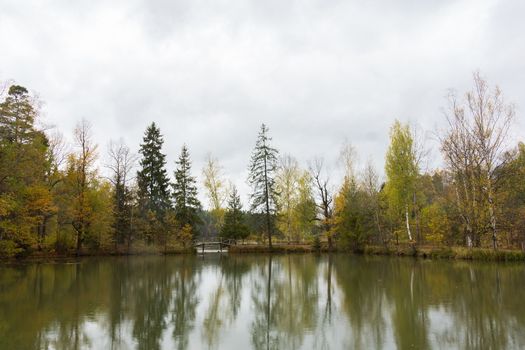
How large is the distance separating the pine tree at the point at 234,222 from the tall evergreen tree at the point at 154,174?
19.8ft

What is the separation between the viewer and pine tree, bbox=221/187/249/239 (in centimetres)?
4091

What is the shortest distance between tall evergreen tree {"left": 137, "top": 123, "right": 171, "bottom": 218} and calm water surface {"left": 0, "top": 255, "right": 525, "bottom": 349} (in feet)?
74.8

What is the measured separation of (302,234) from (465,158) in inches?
991

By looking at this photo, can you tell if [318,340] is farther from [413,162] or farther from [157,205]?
[157,205]

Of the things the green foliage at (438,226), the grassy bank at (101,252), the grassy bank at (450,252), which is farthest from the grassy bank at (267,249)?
the green foliage at (438,226)

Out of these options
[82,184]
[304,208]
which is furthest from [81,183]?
[304,208]

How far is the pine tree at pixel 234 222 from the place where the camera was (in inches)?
1610

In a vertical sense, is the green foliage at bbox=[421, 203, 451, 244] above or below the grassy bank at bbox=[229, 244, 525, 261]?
above

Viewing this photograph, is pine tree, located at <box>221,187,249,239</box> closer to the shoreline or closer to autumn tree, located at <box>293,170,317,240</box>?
the shoreline

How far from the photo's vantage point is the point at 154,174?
40.8m

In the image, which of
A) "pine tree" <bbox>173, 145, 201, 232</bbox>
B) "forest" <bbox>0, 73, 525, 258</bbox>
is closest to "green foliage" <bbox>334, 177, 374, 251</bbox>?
"forest" <bbox>0, 73, 525, 258</bbox>

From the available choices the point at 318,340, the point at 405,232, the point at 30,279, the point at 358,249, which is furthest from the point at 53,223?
the point at 318,340

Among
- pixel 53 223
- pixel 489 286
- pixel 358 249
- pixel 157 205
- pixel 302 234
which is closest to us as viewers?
pixel 489 286

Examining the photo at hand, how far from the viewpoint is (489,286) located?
1366 centimetres
